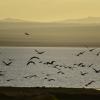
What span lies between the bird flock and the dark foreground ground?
1.2 inches

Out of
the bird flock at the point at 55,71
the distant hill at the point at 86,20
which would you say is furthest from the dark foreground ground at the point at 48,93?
the distant hill at the point at 86,20

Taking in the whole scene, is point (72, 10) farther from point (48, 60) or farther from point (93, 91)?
point (93, 91)

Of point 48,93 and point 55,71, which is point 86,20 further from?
point 48,93

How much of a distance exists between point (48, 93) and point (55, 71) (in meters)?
0.15

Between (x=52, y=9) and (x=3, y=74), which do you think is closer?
(x=52, y=9)

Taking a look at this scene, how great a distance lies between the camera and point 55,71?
1334 millimetres

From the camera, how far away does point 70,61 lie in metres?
1.33

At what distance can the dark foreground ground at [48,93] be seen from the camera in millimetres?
1245

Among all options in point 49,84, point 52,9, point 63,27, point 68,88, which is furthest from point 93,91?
point 52,9

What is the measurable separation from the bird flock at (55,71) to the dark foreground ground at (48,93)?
0.10 ft

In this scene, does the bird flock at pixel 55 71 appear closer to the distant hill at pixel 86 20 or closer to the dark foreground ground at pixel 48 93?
the dark foreground ground at pixel 48 93

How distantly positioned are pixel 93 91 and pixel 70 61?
0.76 feet

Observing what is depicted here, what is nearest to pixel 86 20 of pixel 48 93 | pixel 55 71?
pixel 55 71

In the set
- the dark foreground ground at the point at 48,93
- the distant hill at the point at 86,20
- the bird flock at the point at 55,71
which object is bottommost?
the dark foreground ground at the point at 48,93
